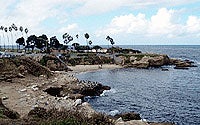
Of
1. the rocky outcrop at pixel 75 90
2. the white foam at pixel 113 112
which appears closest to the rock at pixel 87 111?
the white foam at pixel 113 112

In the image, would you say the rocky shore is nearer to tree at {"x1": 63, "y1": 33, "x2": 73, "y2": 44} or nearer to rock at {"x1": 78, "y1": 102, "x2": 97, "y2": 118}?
rock at {"x1": 78, "y1": 102, "x2": 97, "y2": 118}

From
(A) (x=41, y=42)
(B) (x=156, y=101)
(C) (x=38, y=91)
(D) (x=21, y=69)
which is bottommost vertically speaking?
(B) (x=156, y=101)

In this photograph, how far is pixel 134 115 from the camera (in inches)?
1446

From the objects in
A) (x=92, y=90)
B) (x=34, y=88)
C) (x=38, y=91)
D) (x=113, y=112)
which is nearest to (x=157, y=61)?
(x=92, y=90)

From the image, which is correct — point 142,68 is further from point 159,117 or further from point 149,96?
point 159,117

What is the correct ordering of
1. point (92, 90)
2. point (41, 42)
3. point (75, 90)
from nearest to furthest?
1. point (75, 90)
2. point (92, 90)
3. point (41, 42)

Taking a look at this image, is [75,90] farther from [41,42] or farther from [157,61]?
[41,42]

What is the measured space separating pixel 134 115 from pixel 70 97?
1464cm

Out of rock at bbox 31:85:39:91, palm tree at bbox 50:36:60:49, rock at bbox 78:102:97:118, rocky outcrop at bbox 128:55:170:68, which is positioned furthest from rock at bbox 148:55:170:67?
rock at bbox 78:102:97:118

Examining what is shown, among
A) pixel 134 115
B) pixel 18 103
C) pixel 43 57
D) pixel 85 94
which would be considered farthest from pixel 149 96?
pixel 43 57

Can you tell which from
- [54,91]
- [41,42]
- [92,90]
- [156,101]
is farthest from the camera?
[41,42]

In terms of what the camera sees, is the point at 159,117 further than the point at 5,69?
No

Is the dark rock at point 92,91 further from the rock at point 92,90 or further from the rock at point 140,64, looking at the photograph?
the rock at point 140,64

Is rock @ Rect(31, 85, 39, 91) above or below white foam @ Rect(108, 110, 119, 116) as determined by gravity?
above
